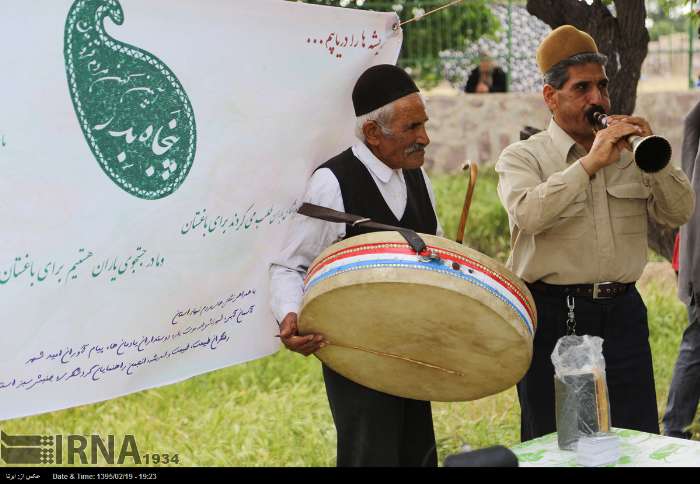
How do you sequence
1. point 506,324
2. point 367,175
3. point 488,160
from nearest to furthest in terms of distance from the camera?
point 506,324 → point 367,175 → point 488,160

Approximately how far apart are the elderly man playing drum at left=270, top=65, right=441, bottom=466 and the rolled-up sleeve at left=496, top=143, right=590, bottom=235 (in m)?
0.33

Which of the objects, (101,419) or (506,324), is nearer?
(506,324)

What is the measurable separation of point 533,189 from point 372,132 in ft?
1.78

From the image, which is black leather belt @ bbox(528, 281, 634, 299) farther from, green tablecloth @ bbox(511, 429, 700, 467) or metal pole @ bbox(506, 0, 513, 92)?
metal pole @ bbox(506, 0, 513, 92)

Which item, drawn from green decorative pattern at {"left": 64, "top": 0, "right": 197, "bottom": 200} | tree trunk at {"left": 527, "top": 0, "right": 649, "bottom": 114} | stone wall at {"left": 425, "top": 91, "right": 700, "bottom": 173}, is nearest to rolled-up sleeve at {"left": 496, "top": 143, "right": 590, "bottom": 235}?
green decorative pattern at {"left": 64, "top": 0, "right": 197, "bottom": 200}

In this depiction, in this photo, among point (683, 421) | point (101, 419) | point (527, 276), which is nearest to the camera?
point (527, 276)

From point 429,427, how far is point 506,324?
2.60 feet

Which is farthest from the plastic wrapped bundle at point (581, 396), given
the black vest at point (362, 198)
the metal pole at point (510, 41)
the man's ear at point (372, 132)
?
the metal pole at point (510, 41)

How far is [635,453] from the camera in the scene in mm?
2549

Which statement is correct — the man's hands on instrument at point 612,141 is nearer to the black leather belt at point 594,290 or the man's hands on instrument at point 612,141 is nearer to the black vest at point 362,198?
the black leather belt at point 594,290

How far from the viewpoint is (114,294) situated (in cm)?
293

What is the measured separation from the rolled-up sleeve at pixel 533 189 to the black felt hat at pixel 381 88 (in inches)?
17.9
